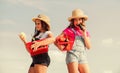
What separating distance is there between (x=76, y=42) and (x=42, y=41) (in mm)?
1199

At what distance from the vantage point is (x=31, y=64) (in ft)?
27.1

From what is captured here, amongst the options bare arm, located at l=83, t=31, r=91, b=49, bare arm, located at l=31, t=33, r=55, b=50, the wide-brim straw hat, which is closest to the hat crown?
bare arm, located at l=83, t=31, r=91, b=49

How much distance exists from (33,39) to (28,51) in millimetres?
322

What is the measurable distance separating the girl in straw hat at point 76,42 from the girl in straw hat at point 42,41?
55 centimetres

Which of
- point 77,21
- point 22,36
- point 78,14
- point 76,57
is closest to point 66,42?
point 76,57

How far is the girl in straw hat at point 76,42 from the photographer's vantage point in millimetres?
8766

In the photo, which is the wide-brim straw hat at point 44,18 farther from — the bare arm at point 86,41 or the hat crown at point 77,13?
the bare arm at point 86,41

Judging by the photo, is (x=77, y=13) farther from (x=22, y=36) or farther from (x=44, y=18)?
(x=22, y=36)

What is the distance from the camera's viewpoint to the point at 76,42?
895 centimetres

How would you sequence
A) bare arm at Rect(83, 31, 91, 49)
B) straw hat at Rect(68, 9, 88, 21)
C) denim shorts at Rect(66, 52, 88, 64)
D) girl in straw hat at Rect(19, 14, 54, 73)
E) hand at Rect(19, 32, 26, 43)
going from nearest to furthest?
girl in straw hat at Rect(19, 14, 54, 73)
hand at Rect(19, 32, 26, 43)
denim shorts at Rect(66, 52, 88, 64)
bare arm at Rect(83, 31, 91, 49)
straw hat at Rect(68, 9, 88, 21)

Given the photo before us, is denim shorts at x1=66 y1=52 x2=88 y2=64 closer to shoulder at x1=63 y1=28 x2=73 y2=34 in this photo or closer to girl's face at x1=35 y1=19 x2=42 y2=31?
shoulder at x1=63 y1=28 x2=73 y2=34

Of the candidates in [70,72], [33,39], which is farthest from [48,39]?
[70,72]

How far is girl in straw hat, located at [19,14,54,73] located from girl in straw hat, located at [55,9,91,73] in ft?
1.79

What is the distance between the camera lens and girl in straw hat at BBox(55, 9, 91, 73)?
8.77 m
